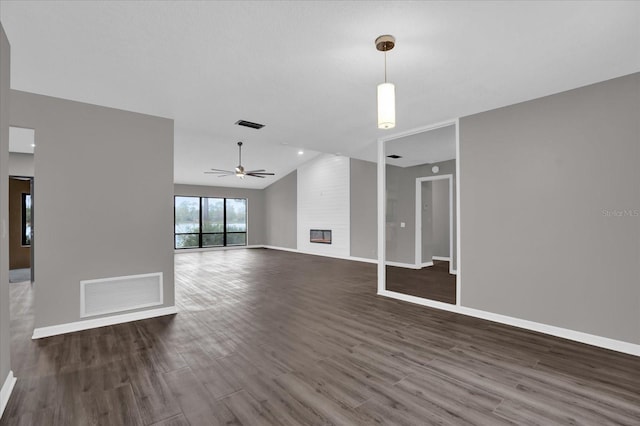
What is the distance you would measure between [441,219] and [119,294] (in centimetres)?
823

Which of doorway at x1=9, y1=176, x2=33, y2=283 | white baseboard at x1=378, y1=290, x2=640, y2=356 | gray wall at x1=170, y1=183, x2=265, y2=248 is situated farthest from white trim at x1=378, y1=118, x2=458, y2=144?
gray wall at x1=170, y1=183, x2=265, y2=248

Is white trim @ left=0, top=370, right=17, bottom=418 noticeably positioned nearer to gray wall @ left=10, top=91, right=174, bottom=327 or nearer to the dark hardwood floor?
the dark hardwood floor

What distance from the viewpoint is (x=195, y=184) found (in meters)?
11.9

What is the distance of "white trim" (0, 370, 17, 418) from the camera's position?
1966mm

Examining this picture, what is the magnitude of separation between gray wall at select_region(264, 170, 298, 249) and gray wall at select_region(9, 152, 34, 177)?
24.4 feet

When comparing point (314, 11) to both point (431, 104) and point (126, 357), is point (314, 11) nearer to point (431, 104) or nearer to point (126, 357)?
point (431, 104)

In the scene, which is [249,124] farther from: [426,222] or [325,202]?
[325,202]

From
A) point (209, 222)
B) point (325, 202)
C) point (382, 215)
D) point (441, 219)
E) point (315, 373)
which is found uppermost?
point (325, 202)

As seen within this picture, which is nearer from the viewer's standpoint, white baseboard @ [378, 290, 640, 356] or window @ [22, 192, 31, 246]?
white baseboard @ [378, 290, 640, 356]

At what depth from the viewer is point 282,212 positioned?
12375 millimetres

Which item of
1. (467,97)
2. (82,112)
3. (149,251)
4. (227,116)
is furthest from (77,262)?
(467,97)

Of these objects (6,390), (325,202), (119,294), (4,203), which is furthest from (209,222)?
(6,390)

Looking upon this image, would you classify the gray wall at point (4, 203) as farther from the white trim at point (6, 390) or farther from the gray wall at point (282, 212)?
the gray wall at point (282, 212)

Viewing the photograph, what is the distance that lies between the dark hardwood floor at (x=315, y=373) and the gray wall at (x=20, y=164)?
139 inches
